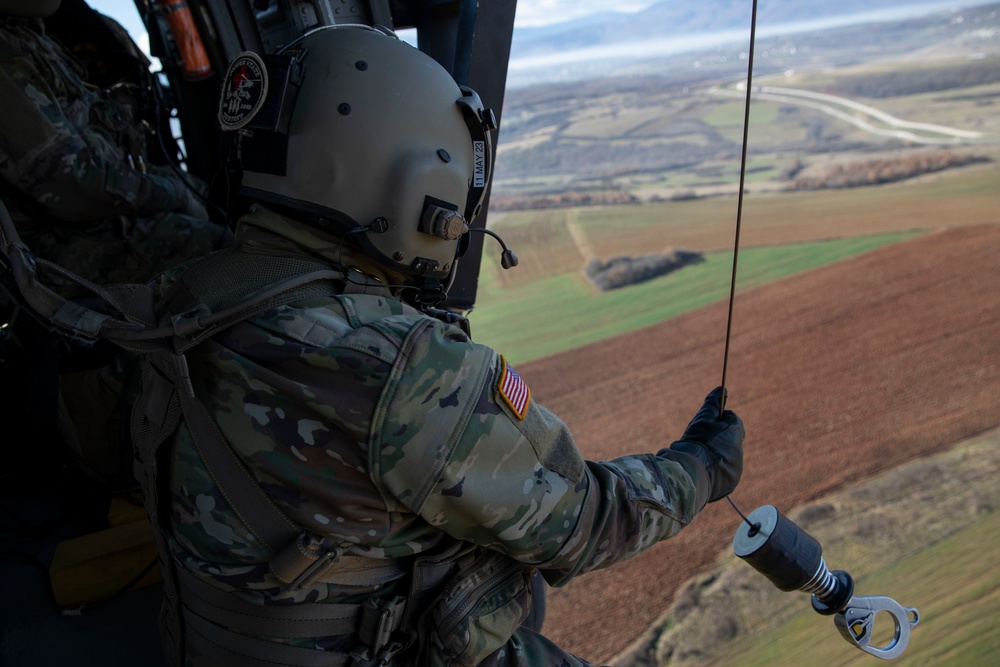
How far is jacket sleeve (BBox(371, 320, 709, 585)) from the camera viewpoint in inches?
47.2

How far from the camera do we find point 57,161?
8.55 ft

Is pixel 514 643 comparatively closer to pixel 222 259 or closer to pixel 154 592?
pixel 222 259

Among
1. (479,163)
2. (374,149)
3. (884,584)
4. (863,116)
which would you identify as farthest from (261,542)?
(863,116)

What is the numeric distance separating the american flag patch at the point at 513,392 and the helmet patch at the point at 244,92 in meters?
0.61

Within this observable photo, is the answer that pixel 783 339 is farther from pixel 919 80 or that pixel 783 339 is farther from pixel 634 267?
pixel 919 80

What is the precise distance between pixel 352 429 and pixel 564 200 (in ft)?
32.9

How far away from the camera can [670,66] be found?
20188 mm

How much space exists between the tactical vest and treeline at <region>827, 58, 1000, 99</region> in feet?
45.7

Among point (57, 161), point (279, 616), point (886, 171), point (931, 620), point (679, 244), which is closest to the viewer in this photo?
point (279, 616)

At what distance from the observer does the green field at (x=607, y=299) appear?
24.7 ft

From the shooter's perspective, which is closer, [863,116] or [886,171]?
[886,171]

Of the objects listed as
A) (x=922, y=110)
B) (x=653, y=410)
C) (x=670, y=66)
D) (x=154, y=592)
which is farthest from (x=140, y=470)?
(x=670, y=66)

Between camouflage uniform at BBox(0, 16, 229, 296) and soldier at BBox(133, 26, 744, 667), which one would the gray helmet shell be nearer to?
soldier at BBox(133, 26, 744, 667)

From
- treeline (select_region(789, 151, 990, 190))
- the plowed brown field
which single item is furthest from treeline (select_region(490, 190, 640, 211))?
the plowed brown field
